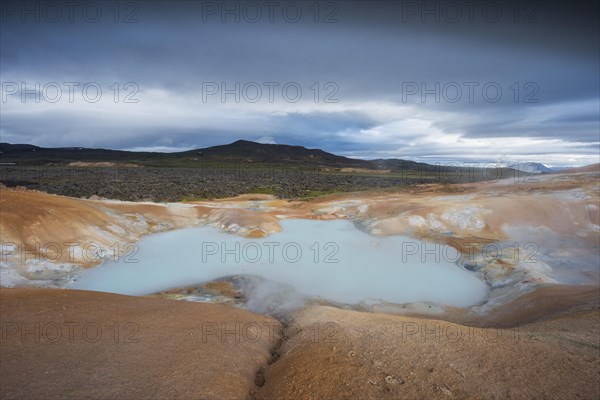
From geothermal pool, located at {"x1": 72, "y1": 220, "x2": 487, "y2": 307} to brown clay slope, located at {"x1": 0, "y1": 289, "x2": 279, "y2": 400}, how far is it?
4656 millimetres

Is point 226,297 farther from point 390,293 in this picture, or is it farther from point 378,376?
point 378,376

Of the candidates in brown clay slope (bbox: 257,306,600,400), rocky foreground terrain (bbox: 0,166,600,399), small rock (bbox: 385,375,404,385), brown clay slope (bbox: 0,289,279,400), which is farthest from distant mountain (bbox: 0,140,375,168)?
small rock (bbox: 385,375,404,385)

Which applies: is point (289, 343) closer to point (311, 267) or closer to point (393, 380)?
point (393, 380)

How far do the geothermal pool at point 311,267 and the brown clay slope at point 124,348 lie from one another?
4656 mm

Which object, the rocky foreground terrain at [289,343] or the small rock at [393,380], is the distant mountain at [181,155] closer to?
the rocky foreground terrain at [289,343]

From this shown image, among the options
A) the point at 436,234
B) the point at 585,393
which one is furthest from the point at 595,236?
the point at 585,393

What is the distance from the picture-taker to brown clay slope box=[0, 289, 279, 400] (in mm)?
6496

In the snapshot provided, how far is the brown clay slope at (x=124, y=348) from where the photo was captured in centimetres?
650

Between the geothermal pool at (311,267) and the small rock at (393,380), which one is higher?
the small rock at (393,380)

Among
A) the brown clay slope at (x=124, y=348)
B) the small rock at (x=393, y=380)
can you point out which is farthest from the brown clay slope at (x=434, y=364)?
the brown clay slope at (x=124, y=348)

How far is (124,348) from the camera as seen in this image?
7906 mm

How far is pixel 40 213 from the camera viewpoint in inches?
753

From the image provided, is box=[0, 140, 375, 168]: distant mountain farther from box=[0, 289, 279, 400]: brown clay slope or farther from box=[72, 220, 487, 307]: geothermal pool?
box=[0, 289, 279, 400]: brown clay slope

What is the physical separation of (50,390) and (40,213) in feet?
54.1
